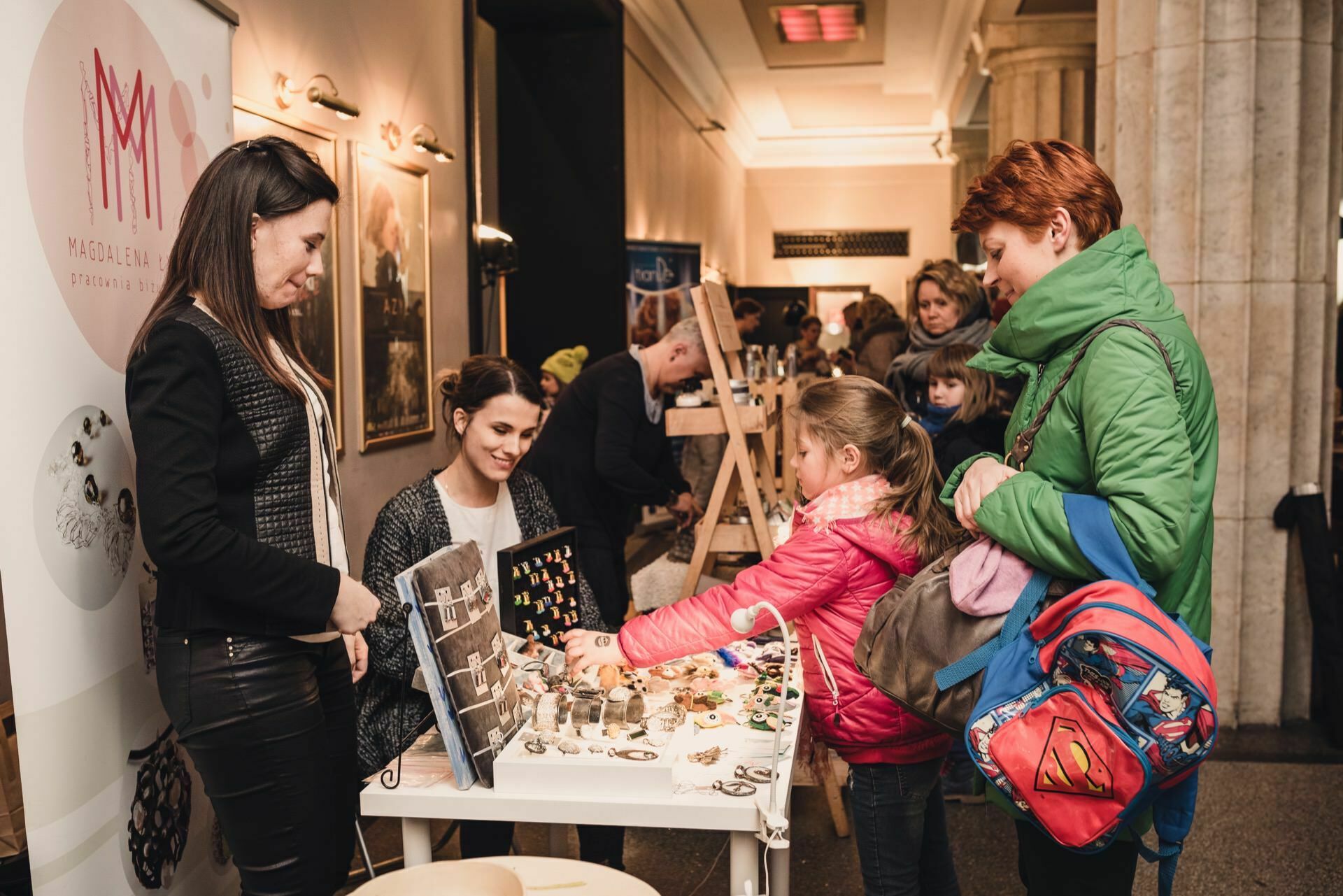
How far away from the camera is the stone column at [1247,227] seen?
398cm

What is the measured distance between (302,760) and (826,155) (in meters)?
16.9

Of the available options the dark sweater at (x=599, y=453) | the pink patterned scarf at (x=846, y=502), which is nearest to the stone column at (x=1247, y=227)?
the dark sweater at (x=599, y=453)

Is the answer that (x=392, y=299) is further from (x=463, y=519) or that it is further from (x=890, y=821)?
(x=890, y=821)

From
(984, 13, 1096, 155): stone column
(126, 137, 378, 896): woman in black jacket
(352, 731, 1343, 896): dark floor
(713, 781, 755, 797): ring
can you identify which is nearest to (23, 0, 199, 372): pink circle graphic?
(126, 137, 378, 896): woman in black jacket

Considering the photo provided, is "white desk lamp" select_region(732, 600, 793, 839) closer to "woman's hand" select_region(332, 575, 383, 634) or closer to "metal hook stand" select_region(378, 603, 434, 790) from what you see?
"metal hook stand" select_region(378, 603, 434, 790)

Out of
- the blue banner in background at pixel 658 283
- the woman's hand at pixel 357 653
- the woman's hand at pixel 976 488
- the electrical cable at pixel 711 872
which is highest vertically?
the blue banner in background at pixel 658 283

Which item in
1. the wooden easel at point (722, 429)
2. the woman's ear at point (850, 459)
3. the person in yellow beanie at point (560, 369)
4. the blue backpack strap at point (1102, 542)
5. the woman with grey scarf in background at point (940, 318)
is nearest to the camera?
the blue backpack strap at point (1102, 542)

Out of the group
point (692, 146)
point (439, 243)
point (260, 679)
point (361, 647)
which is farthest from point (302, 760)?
point (692, 146)

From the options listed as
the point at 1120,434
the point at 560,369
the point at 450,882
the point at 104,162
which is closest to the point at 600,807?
the point at 450,882

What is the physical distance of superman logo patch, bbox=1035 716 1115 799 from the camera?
5.11 ft

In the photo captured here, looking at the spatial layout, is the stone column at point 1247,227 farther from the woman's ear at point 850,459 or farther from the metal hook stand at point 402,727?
the metal hook stand at point 402,727

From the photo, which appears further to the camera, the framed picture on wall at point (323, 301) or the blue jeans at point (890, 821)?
the framed picture on wall at point (323, 301)

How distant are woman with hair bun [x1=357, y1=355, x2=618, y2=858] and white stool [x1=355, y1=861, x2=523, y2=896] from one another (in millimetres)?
829

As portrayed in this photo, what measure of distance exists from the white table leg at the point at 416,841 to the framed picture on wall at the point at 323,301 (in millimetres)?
2314
